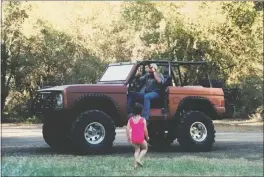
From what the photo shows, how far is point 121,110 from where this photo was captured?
9.84 metres

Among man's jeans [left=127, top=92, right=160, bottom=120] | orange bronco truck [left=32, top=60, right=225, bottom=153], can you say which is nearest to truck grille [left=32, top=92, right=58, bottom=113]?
orange bronco truck [left=32, top=60, right=225, bottom=153]

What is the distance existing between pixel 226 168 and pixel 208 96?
3.50 metres

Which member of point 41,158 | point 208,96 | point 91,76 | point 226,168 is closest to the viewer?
point 226,168

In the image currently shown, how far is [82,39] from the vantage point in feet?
90.0

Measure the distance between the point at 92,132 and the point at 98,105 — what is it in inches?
23.4

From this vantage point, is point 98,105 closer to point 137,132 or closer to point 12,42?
point 137,132

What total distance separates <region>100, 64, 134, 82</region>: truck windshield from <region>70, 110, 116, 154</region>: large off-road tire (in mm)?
1106

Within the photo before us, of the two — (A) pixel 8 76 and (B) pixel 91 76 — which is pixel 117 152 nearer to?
(B) pixel 91 76

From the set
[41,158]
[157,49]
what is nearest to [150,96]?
[41,158]

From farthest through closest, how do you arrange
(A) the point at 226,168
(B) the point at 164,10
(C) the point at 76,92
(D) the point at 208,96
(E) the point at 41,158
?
(B) the point at 164,10
(D) the point at 208,96
(C) the point at 76,92
(E) the point at 41,158
(A) the point at 226,168

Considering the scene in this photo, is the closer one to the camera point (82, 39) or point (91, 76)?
point (91, 76)

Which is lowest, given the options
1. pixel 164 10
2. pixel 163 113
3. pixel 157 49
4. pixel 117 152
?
pixel 117 152

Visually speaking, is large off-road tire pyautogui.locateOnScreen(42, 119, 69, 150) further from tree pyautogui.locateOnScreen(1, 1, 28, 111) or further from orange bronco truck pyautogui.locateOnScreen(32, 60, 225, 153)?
tree pyautogui.locateOnScreen(1, 1, 28, 111)

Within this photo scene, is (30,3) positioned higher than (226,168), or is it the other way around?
(30,3)
